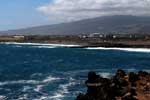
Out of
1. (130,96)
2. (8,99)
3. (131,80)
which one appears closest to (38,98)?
(8,99)

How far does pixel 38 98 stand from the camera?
3388cm

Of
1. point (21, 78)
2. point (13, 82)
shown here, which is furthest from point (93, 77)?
point (21, 78)

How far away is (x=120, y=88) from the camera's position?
2592 centimetres

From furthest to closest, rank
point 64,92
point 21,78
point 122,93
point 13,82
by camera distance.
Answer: point 21,78, point 13,82, point 64,92, point 122,93

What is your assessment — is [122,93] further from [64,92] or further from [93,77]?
[64,92]

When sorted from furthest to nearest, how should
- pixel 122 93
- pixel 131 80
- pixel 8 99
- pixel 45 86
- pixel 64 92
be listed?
1. pixel 45 86
2. pixel 64 92
3. pixel 8 99
4. pixel 131 80
5. pixel 122 93

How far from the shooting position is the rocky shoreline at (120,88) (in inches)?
938

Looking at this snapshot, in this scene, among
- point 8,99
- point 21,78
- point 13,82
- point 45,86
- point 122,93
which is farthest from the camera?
point 21,78

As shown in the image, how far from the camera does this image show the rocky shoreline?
2381 centimetres

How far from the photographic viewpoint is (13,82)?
146 feet

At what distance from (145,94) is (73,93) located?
1368 cm

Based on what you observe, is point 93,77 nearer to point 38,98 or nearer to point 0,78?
point 38,98

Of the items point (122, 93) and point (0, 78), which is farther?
point (0, 78)

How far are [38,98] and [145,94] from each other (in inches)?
502
